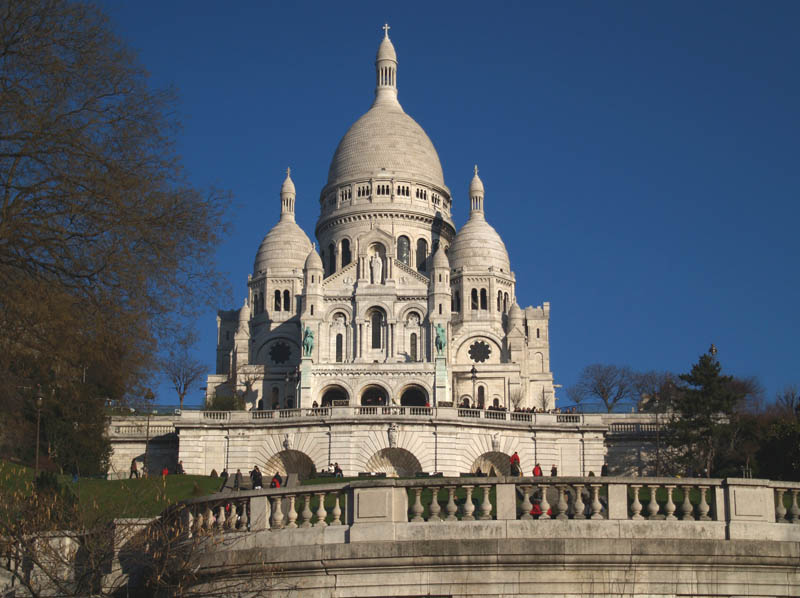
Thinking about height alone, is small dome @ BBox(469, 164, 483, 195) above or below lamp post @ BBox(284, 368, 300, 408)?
above

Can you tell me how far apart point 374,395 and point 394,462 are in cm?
2820

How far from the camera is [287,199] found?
11288 centimetres

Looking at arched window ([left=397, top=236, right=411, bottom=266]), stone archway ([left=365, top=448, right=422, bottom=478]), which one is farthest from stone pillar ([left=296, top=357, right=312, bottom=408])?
stone archway ([left=365, top=448, right=422, bottom=478])

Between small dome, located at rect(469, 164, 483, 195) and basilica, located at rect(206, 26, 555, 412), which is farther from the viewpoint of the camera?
small dome, located at rect(469, 164, 483, 195)

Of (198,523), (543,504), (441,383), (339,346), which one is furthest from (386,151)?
(543,504)

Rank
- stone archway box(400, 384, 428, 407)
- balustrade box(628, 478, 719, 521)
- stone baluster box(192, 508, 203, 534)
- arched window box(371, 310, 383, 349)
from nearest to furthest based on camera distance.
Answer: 1. balustrade box(628, 478, 719, 521)
2. stone baluster box(192, 508, 203, 534)
3. stone archway box(400, 384, 428, 407)
4. arched window box(371, 310, 383, 349)

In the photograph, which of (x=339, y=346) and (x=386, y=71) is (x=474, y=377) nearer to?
(x=339, y=346)

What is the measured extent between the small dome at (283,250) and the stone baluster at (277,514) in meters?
88.7

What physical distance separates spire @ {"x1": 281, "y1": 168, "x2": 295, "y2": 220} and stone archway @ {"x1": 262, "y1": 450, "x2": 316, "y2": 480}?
190ft

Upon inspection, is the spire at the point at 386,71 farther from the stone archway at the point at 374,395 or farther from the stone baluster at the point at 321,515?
the stone baluster at the point at 321,515

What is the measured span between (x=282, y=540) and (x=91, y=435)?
35.6m

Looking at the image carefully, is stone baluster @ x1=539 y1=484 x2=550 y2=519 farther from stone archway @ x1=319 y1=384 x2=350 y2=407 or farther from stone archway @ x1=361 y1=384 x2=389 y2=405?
stone archway @ x1=319 y1=384 x2=350 y2=407

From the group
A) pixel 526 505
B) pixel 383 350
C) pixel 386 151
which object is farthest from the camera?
pixel 386 151

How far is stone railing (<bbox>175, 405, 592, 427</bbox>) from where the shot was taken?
181 ft
